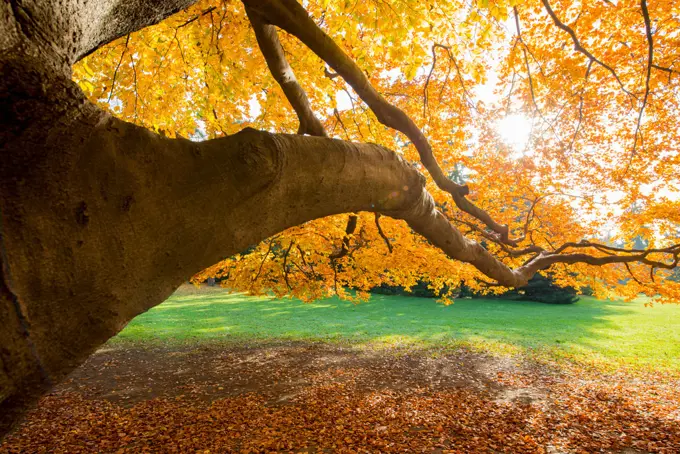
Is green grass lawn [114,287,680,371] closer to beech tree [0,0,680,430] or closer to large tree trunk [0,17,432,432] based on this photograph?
beech tree [0,0,680,430]

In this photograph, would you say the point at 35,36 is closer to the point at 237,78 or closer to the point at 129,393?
the point at 237,78

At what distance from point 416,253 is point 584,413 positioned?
400 cm

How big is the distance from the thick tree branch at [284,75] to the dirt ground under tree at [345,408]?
4.30 meters

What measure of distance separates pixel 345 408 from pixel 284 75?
18.4 feet

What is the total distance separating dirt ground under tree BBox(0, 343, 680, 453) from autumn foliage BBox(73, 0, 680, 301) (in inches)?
88.5

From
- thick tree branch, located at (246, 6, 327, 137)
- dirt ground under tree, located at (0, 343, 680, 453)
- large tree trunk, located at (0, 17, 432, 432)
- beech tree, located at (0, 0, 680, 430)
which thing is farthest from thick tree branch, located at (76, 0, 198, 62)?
dirt ground under tree, located at (0, 343, 680, 453)

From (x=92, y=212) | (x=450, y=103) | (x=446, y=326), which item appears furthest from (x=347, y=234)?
(x=446, y=326)

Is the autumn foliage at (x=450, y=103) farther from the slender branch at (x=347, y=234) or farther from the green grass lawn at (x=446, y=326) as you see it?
the green grass lawn at (x=446, y=326)

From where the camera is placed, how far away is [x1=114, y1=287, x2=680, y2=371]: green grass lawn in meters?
11.8

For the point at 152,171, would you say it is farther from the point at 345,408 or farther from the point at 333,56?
the point at 345,408

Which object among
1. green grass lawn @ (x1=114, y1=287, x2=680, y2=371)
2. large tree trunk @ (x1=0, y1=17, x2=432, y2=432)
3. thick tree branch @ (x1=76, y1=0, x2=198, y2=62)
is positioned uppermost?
thick tree branch @ (x1=76, y1=0, x2=198, y2=62)

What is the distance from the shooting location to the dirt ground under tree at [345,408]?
4852 millimetres

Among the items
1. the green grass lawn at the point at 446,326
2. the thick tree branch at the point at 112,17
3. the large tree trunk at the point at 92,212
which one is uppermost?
the thick tree branch at the point at 112,17

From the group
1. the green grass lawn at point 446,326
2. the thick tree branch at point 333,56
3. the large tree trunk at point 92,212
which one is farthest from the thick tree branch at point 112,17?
the green grass lawn at point 446,326
